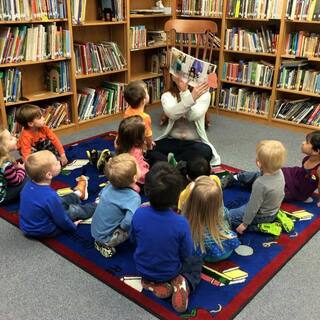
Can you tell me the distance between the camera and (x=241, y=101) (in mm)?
4496

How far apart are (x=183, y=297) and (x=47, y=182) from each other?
1002 millimetres

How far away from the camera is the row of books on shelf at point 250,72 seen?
4.21 metres

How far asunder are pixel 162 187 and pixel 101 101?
2.79 meters

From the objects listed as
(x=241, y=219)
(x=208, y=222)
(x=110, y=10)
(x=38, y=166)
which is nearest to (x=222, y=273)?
(x=208, y=222)

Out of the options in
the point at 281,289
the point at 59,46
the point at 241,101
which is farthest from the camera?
the point at 241,101

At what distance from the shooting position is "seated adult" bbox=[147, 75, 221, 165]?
2.89 m

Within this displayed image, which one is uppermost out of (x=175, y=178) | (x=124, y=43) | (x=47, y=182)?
(x=124, y=43)

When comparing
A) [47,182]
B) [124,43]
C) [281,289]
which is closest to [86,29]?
[124,43]

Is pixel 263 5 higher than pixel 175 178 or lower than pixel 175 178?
higher

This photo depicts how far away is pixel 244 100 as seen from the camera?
176 inches

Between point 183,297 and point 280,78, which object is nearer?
point 183,297

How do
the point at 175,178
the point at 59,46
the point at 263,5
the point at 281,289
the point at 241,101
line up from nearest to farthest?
the point at 175,178, the point at 281,289, the point at 59,46, the point at 263,5, the point at 241,101

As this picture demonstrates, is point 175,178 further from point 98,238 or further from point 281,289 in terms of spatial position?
point 281,289

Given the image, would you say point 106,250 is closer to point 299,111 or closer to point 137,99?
point 137,99
